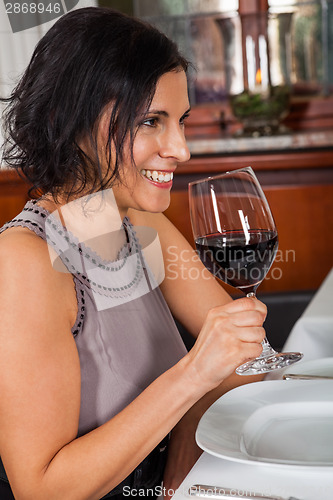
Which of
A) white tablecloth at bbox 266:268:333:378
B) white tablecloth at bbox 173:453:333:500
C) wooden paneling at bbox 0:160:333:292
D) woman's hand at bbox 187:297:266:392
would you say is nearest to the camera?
white tablecloth at bbox 173:453:333:500

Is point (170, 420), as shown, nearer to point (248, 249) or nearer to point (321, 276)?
point (248, 249)

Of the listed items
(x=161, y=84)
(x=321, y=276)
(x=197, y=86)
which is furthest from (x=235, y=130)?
(x=161, y=84)

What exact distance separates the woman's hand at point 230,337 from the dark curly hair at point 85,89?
1.11ft

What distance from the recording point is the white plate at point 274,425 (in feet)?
2.39

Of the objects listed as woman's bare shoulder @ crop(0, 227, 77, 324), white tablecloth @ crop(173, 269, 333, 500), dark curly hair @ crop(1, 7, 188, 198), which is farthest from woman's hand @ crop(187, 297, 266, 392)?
dark curly hair @ crop(1, 7, 188, 198)

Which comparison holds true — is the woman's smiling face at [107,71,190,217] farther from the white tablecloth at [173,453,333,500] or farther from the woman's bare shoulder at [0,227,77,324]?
the white tablecloth at [173,453,333,500]

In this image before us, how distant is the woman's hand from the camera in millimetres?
784

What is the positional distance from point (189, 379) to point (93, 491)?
205 millimetres

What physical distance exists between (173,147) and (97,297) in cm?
26

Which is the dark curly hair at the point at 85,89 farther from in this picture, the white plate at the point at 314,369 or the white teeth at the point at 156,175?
the white plate at the point at 314,369

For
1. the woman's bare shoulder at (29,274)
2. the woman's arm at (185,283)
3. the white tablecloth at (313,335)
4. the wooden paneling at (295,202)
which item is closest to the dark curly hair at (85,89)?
the woman's bare shoulder at (29,274)

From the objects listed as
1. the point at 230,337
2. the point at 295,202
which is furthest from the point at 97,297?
the point at 295,202

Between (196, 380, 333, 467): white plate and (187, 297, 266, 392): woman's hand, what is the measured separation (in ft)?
0.22

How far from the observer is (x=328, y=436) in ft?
2.52
